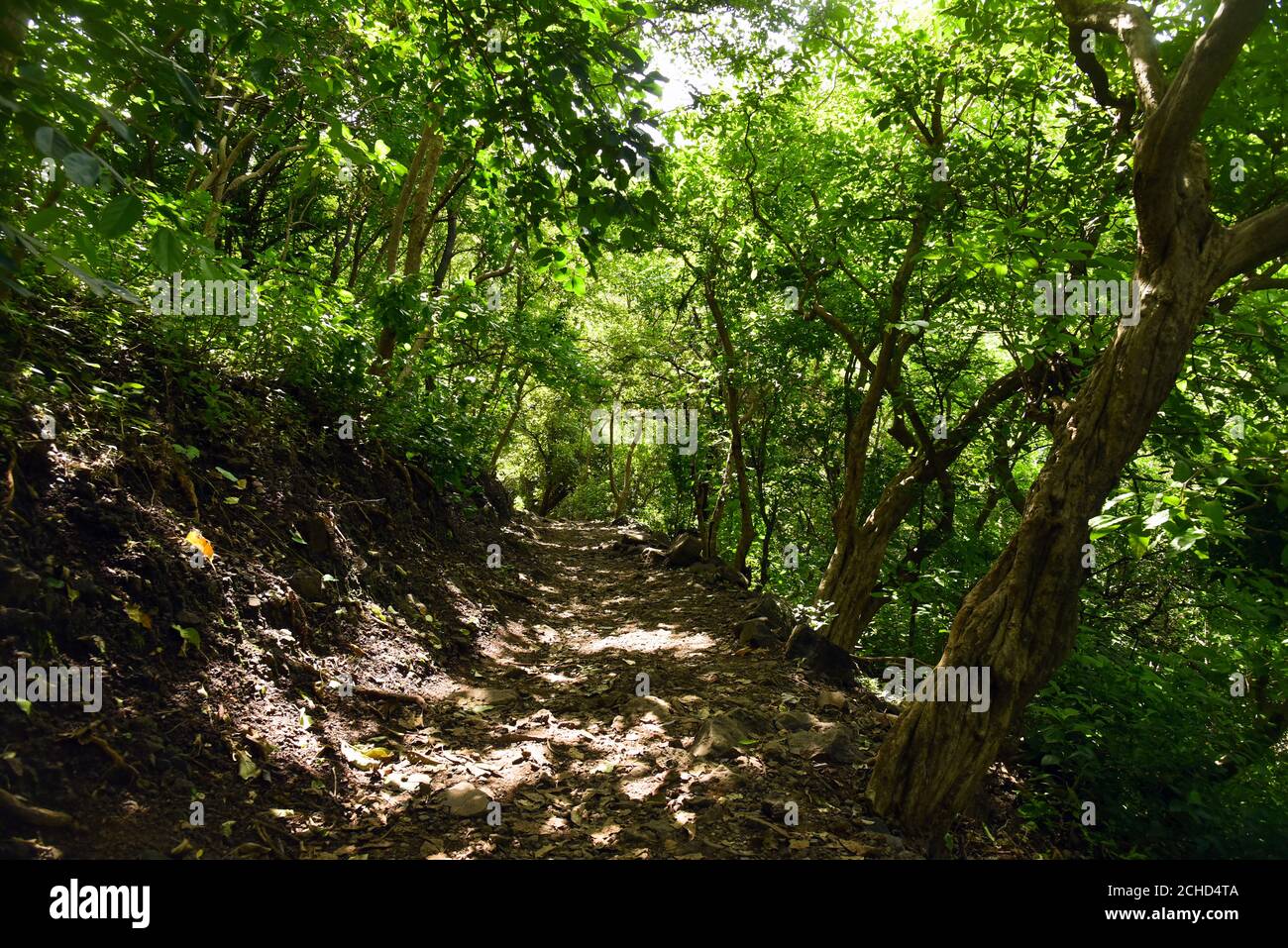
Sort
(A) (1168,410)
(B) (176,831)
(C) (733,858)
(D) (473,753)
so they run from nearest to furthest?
(B) (176,831), (C) (733,858), (D) (473,753), (A) (1168,410)

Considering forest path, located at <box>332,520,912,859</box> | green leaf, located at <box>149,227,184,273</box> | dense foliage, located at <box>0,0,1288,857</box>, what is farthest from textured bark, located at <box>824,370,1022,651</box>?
green leaf, located at <box>149,227,184,273</box>

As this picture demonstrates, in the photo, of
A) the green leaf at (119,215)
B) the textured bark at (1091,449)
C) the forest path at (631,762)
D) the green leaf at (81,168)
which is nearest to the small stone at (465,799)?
the forest path at (631,762)

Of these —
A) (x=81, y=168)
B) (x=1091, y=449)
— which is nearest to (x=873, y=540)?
(x=1091, y=449)

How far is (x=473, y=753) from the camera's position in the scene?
457 cm

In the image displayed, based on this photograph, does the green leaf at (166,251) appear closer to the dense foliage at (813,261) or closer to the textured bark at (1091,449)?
the dense foliage at (813,261)

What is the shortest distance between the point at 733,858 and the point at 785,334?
8791 mm

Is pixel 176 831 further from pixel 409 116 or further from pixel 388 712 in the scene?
pixel 409 116

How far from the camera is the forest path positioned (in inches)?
143

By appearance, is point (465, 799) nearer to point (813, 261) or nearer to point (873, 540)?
point (873, 540)

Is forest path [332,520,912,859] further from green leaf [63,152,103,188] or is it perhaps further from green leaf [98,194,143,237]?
green leaf [63,152,103,188]

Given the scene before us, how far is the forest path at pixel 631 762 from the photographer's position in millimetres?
3641

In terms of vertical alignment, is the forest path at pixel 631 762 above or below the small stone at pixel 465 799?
below

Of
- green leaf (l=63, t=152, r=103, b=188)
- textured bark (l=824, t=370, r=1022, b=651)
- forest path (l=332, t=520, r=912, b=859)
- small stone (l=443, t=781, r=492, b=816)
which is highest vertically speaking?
green leaf (l=63, t=152, r=103, b=188)

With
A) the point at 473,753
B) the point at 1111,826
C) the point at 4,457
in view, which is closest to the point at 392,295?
the point at 4,457
